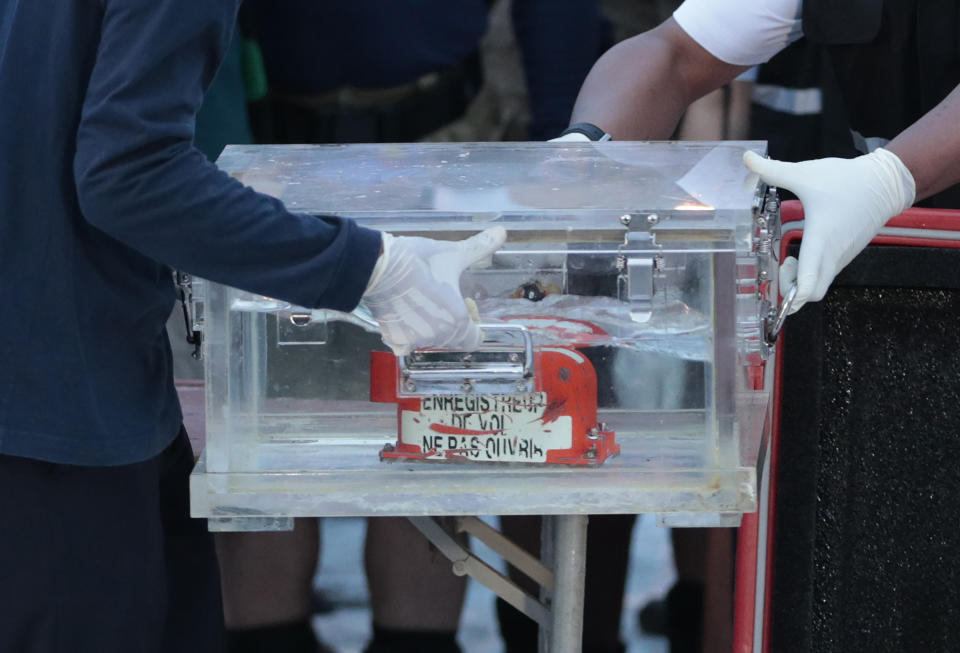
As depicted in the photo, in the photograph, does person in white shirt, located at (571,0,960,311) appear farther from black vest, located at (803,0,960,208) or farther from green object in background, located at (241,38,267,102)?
green object in background, located at (241,38,267,102)

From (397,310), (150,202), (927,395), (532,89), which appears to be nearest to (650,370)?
(397,310)

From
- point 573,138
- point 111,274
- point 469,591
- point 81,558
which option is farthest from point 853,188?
point 469,591

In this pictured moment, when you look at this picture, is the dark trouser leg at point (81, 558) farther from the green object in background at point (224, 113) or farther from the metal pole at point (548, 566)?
the green object in background at point (224, 113)

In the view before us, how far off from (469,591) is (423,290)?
66.7 inches

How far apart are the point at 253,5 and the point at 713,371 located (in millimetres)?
1401

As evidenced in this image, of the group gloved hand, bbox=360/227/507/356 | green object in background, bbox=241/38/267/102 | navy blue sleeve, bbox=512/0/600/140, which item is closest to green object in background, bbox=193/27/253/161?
green object in background, bbox=241/38/267/102

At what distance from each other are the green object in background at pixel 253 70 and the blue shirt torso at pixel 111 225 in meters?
1.09

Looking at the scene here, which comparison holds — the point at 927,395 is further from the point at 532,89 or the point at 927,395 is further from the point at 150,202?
the point at 532,89

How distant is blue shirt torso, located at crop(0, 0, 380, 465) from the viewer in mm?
Result: 1086

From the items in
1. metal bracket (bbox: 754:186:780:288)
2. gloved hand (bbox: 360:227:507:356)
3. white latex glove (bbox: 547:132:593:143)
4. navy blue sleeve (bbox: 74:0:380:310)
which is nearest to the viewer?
navy blue sleeve (bbox: 74:0:380:310)

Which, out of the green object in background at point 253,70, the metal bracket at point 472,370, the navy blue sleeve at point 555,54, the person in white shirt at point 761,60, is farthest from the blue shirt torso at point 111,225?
the navy blue sleeve at point 555,54

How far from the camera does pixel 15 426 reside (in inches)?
48.3

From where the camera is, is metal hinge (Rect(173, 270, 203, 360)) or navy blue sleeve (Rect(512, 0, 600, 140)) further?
navy blue sleeve (Rect(512, 0, 600, 140))

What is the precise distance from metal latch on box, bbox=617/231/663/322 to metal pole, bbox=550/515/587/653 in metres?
0.24
